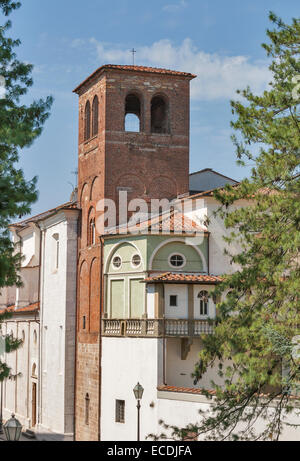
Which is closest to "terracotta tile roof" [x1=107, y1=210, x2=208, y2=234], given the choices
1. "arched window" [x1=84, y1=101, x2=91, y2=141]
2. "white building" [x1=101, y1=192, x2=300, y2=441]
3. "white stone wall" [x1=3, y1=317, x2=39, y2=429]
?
"white building" [x1=101, y1=192, x2=300, y2=441]

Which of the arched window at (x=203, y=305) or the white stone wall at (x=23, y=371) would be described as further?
the white stone wall at (x=23, y=371)

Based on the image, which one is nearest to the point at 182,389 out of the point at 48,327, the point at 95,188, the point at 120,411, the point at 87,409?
the point at 120,411

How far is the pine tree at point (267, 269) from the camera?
53.2ft

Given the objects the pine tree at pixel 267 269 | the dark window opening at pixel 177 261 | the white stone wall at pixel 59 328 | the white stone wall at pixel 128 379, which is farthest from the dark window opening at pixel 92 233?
the pine tree at pixel 267 269

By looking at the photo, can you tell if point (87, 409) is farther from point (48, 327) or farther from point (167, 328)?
point (167, 328)

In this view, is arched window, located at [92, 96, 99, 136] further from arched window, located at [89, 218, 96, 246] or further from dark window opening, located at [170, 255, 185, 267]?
dark window opening, located at [170, 255, 185, 267]

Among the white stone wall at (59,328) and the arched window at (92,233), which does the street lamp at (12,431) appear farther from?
the white stone wall at (59,328)

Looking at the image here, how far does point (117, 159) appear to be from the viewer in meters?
35.8

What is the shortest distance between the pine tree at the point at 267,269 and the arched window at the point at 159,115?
1973 centimetres

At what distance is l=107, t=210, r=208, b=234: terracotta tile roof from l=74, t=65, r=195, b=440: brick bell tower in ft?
9.40

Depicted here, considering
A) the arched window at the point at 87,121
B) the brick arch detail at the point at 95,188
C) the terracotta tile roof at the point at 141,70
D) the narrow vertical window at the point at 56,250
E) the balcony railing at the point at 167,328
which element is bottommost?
the balcony railing at the point at 167,328

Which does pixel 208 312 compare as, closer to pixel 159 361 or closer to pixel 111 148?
pixel 159 361

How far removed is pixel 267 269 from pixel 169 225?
15.3 metres
